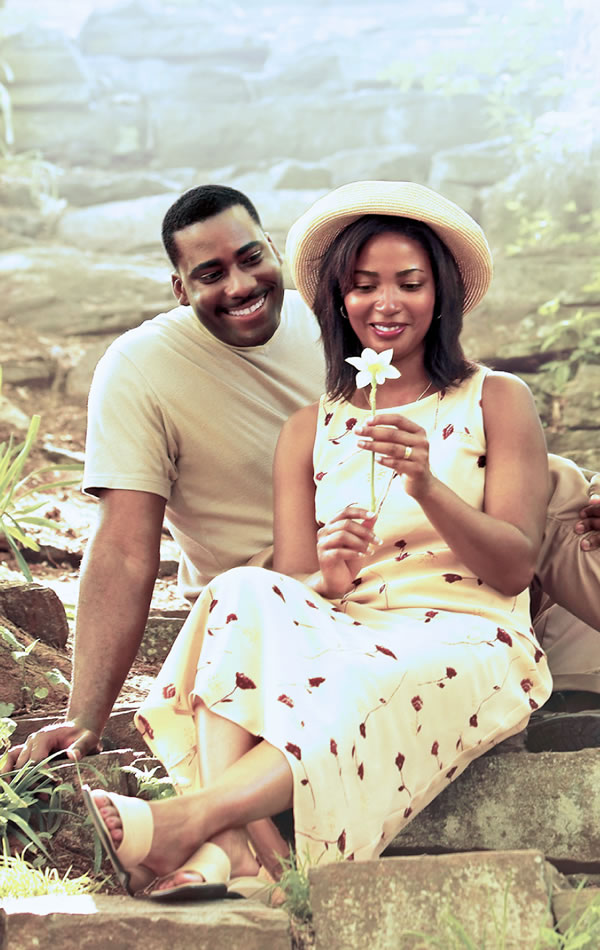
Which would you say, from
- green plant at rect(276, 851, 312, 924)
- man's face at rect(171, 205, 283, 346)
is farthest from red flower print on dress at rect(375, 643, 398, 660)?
man's face at rect(171, 205, 283, 346)

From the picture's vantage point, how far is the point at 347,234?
254cm

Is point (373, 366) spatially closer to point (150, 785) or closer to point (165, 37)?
point (150, 785)

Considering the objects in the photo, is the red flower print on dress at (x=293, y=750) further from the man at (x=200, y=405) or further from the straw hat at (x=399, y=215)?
the straw hat at (x=399, y=215)

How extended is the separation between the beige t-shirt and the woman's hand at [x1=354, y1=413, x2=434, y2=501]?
37.1 inches

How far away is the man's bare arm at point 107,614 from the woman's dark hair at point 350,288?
0.58 meters

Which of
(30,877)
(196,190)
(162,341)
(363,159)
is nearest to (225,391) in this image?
(162,341)

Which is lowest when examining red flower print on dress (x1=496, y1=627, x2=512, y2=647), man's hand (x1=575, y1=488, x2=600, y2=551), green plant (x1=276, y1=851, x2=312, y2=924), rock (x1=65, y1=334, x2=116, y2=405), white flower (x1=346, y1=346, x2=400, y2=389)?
green plant (x1=276, y1=851, x2=312, y2=924)

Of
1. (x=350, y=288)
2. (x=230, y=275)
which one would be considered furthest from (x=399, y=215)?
(x=230, y=275)

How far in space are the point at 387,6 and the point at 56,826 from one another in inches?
372

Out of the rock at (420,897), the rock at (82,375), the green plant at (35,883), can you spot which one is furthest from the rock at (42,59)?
the rock at (420,897)

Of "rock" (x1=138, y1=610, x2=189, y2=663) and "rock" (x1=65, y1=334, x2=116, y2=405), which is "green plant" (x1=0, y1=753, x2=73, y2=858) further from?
"rock" (x1=65, y1=334, x2=116, y2=405)

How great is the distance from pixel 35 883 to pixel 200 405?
1.34 metres

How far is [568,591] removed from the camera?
2.52 m

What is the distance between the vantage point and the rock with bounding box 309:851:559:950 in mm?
1729
